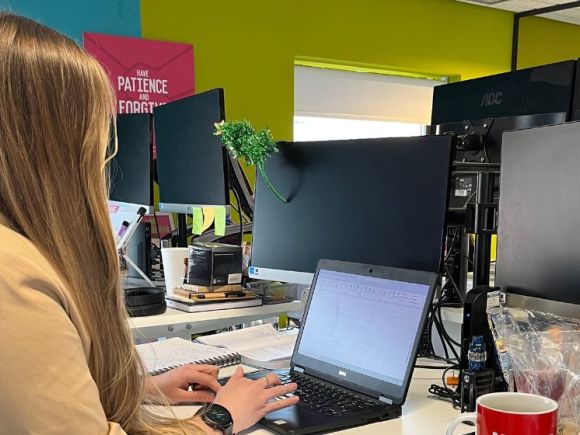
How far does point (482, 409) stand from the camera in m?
0.75

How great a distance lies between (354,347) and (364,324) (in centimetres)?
5

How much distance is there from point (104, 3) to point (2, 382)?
10.7ft

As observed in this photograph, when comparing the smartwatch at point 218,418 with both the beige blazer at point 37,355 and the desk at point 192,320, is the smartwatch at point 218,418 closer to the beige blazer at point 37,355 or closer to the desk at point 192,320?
the beige blazer at point 37,355

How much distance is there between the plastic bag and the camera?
34.8 inches

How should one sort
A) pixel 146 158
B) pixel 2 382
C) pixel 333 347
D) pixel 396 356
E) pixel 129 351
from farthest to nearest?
pixel 146 158 < pixel 333 347 < pixel 396 356 < pixel 129 351 < pixel 2 382

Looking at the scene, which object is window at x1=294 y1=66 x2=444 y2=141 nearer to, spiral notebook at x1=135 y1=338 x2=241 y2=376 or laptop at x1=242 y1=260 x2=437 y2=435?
spiral notebook at x1=135 y1=338 x2=241 y2=376

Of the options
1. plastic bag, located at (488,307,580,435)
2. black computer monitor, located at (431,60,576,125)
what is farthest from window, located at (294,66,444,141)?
plastic bag, located at (488,307,580,435)

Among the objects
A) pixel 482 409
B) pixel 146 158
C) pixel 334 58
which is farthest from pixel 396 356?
pixel 334 58

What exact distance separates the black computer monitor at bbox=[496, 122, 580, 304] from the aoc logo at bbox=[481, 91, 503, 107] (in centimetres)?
69

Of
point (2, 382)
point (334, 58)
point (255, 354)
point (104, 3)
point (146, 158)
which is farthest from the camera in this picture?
point (334, 58)

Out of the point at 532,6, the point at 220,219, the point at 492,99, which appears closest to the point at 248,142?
the point at 220,219

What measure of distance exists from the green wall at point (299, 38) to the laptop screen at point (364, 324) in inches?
113

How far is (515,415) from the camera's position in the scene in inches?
28.3

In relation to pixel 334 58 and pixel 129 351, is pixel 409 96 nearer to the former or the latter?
pixel 334 58
